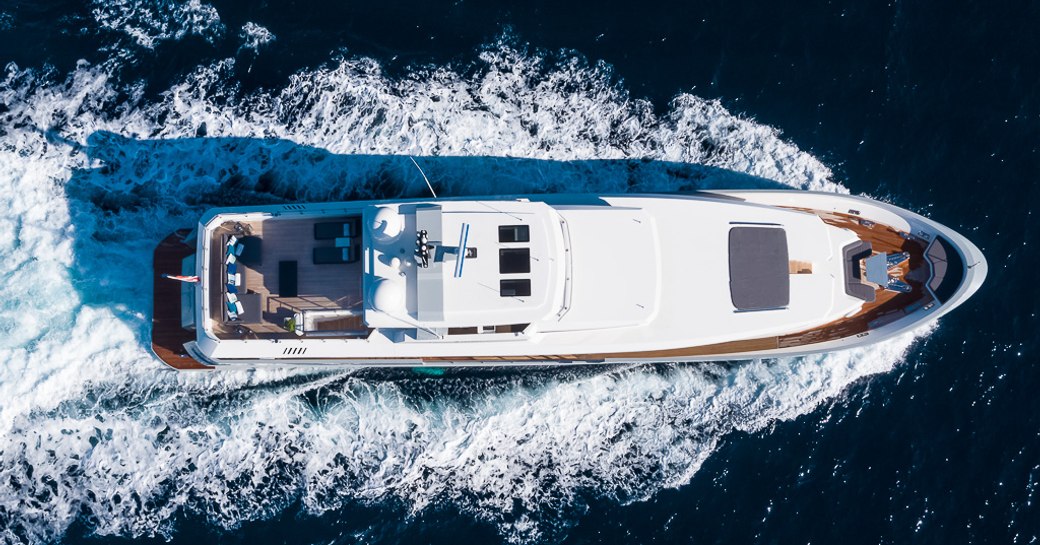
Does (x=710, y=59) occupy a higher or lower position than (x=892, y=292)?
higher

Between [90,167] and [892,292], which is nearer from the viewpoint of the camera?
[892,292]

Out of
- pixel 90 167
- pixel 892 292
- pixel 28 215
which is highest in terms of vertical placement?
pixel 90 167

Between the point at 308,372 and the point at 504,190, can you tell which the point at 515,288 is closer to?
the point at 504,190

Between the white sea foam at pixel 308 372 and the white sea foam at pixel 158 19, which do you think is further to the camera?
the white sea foam at pixel 158 19

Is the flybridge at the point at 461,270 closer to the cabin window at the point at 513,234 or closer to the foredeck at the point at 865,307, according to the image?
the cabin window at the point at 513,234

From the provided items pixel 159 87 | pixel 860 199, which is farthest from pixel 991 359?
pixel 159 87

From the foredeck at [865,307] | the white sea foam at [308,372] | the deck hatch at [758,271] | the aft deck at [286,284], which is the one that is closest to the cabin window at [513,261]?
the aft deck at [286,284]

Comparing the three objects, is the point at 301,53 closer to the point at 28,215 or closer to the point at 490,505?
the point at 28,215
